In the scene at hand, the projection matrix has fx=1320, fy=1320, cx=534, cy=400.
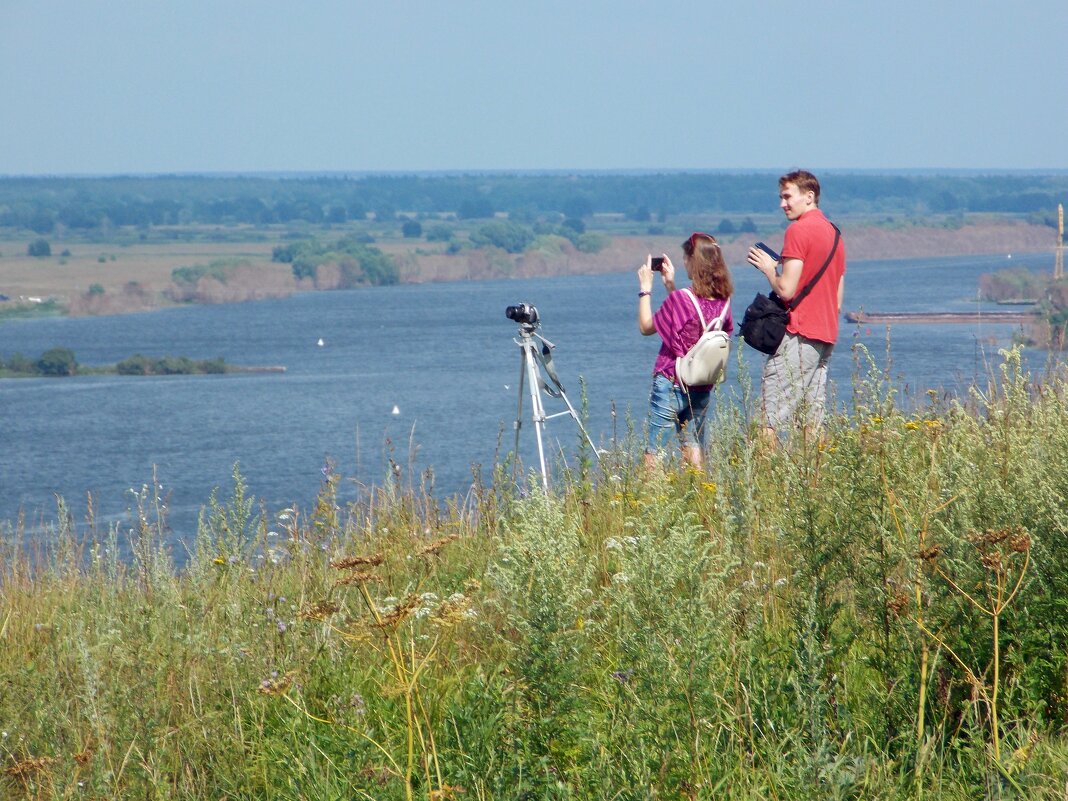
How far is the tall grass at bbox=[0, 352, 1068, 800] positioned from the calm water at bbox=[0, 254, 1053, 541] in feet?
8.71

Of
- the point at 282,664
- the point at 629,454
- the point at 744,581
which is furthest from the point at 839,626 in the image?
the point at 629,454

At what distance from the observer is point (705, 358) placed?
241 inches

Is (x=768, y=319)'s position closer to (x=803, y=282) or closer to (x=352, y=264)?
(x=803, y=282)

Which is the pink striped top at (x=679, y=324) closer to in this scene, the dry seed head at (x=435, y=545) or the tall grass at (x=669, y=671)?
the tall grass at (x=669, y=671)

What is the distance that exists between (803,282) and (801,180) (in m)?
0.48

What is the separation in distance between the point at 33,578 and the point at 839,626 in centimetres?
398

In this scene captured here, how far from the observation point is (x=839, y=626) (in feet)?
11.7

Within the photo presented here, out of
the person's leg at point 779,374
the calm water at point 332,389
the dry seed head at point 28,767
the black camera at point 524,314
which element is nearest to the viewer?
the dry seed head at point 28,767

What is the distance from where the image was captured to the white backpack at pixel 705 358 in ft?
20.0

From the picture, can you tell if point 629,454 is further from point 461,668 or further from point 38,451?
A: point 38,451

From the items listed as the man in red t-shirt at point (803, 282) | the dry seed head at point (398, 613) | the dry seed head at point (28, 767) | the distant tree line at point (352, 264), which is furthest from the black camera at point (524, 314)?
the distant tree line at point (352, 264)

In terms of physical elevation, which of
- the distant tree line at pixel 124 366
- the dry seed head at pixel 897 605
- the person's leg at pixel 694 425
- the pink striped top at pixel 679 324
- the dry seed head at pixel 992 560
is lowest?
the distant tree line at pixel 124 366

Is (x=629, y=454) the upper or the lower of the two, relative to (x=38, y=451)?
upper

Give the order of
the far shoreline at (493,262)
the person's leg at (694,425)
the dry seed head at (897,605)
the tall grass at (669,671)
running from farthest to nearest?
the far shoreline at (493,262) < the person's leg at (694,425) < the dry seed head at (897,605) < the tall grass at (669,671)
